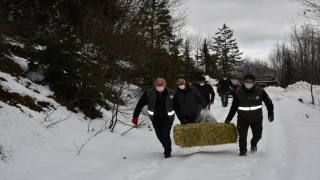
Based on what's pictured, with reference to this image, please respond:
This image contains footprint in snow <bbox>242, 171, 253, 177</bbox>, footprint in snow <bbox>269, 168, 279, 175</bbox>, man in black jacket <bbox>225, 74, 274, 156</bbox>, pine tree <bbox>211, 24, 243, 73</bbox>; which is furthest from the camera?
pine tree <bbox>211, 24, 243, 73</bbox>

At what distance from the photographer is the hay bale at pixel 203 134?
577 centimetres

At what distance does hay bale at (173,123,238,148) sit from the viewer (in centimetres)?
577

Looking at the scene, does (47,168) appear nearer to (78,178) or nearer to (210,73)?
(78,178)

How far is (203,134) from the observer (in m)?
5.89

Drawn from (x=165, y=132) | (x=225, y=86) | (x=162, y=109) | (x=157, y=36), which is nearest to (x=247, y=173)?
(x=165, y=132)

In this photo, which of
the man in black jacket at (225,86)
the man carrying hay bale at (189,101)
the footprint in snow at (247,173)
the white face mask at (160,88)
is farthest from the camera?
the man in black jacket at (225,86)

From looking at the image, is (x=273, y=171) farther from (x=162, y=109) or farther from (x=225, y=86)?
(x=225, y=86)

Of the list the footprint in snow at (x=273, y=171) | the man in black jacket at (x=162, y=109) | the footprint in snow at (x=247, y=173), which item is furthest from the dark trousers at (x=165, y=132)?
the footprint in snow at (x=273, y=171)

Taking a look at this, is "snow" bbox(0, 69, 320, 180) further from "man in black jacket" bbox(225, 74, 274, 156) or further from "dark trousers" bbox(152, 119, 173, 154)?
"man in black jacket" bbox(225, 74, 274, 156)

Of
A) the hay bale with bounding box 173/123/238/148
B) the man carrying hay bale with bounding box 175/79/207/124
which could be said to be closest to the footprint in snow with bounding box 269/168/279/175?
the hay bale with bounding box 173/123/238/148

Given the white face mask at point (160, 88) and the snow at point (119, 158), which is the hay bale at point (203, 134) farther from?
the white face mask at point (160, 88)

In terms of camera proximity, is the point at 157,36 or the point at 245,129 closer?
the point at 245,129

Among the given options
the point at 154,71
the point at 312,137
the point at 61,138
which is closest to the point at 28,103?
Result: the point at 61,138

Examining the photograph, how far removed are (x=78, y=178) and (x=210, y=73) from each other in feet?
166
